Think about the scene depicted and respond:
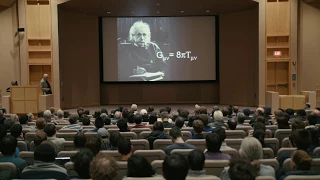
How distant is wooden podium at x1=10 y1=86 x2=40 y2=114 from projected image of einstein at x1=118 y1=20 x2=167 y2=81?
16.9ft

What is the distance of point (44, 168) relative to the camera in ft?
12.0

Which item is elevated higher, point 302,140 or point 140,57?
point 140,57

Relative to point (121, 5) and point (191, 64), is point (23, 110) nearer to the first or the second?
point (121, 5)

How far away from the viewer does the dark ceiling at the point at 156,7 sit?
46.5 ft

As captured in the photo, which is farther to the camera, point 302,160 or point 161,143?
point 161,143

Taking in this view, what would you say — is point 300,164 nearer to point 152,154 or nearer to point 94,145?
point 152,154

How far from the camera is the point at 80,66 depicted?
16.5 m

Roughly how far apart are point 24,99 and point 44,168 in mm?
9330

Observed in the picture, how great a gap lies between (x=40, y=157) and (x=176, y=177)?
4.82 ft

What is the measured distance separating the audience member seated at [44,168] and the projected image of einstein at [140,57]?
43.2 feet

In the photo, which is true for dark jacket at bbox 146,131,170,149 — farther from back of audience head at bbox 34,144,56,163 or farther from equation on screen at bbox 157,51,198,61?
equation on screen at bbox 157,51,198,61

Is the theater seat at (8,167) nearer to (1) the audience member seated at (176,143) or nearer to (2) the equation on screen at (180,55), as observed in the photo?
(1) the audience member seated at (176,143)

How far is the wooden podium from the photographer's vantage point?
40.7 ft

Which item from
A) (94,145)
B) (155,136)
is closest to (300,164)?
(94,145)
